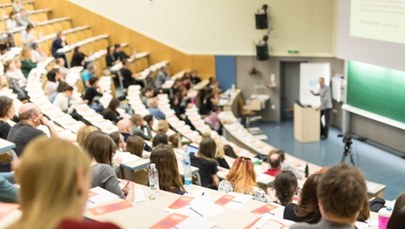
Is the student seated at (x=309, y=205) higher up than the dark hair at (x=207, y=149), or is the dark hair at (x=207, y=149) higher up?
the student seated at (x=309, y=205)

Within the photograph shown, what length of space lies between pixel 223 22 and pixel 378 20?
16.9 feet

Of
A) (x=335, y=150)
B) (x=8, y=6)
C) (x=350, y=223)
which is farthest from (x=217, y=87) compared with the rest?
(x=350, y=223)

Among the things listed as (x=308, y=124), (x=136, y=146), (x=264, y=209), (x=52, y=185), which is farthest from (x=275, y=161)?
(x=52, y=185)

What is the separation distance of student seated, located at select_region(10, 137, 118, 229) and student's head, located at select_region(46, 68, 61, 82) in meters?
8.35

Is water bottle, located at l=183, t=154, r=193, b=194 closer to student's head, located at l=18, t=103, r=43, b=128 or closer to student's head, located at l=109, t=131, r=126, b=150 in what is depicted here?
student's head, located at l=109, t=131, r=126, b=150

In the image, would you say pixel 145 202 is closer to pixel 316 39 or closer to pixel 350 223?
pixel 350 223

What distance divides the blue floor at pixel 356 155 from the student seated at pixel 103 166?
6510mm

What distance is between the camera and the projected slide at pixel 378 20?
30.7 ft

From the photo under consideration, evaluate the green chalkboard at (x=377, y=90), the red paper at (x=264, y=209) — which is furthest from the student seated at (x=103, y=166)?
the green chalkboard at (x=377, y=90)

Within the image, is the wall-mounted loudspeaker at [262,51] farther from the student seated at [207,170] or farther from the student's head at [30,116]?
the student's head at [30,116]

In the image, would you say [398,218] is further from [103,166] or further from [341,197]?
[103,166]

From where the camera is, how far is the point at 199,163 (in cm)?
587

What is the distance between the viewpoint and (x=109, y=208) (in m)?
3.06

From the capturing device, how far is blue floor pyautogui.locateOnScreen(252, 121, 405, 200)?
9766 mm
